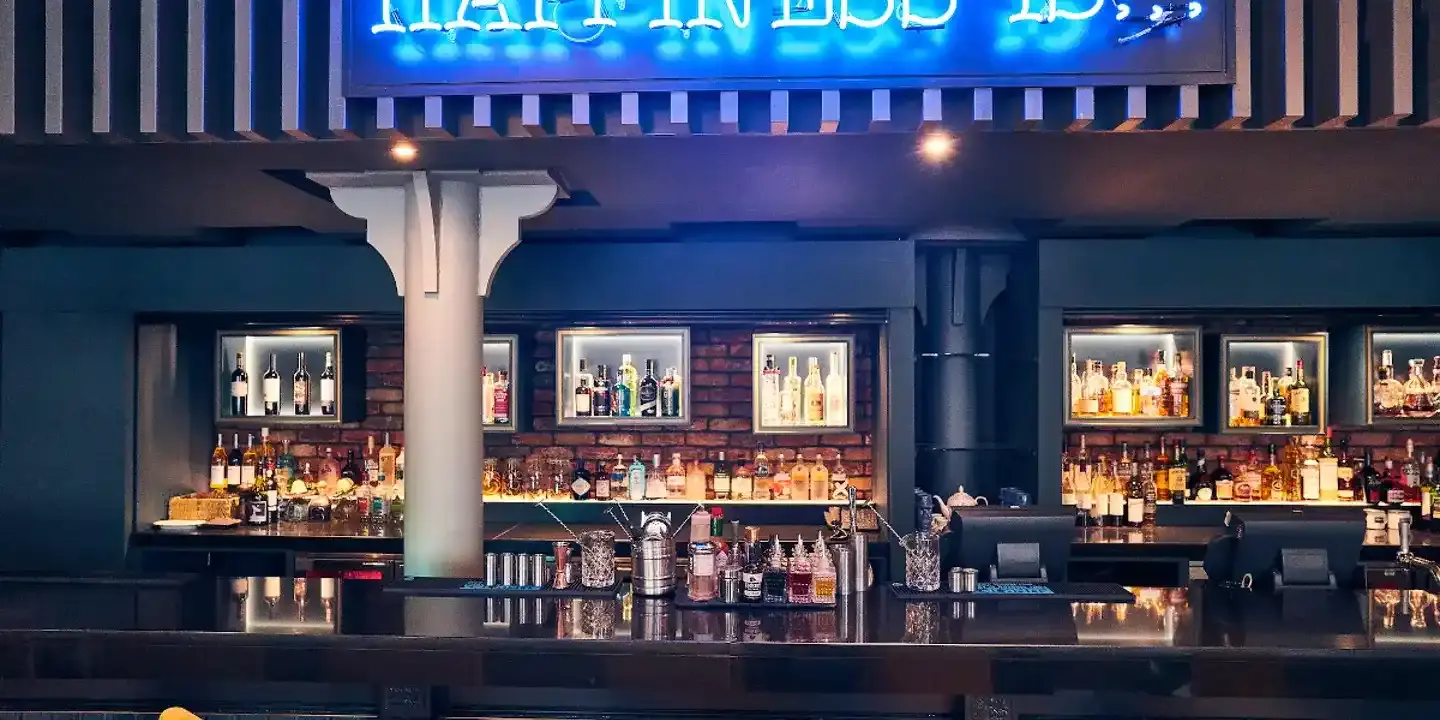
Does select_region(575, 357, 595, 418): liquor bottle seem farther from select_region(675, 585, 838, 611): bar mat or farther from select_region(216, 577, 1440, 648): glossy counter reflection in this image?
select_region(675, 585, 838, 611): bar mat

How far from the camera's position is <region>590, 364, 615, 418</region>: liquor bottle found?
5.50m

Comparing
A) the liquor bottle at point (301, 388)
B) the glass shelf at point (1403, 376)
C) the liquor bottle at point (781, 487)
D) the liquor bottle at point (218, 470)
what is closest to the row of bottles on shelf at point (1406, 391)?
the glass shelf at point (1403, 376)

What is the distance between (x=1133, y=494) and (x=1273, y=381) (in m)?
0.93

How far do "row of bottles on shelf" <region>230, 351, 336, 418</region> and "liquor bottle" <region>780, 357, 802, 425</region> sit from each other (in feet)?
7.86

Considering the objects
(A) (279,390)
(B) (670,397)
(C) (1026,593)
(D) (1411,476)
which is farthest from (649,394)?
(D) (1411,476)

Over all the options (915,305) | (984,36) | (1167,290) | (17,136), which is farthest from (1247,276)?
(17,136)

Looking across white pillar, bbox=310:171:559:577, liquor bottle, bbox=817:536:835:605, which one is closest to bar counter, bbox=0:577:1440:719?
liquor bottle, bbox=817:536:835:605

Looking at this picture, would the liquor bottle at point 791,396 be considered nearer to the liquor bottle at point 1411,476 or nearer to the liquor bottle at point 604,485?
the liquor bottle at point 604,485

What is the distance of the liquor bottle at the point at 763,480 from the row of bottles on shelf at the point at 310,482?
194 centimetres

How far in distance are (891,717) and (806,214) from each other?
2502mm

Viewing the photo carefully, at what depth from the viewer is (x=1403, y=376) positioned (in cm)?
543

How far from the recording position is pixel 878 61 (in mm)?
2793

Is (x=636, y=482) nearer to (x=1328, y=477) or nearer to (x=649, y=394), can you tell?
(x=649, y=394)

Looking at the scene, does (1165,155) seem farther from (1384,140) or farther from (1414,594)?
(1414,594)
